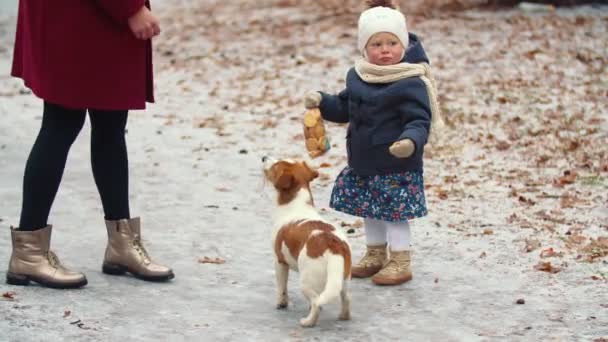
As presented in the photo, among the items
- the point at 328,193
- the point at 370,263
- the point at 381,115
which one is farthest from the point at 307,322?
the point at 328,193

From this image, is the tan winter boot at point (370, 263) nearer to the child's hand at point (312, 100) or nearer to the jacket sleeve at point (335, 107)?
the jacket sleeve at point (335, 107)

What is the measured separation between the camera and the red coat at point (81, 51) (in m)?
4.27

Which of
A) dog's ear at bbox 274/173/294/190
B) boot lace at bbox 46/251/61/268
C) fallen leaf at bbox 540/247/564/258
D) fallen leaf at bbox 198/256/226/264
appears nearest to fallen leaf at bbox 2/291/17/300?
boot lace at bbox 46/251/61/268

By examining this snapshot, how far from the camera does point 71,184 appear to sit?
6.98m

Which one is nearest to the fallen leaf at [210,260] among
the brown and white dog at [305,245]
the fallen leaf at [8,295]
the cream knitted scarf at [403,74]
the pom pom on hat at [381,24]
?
the brown and white dog at [305,245]

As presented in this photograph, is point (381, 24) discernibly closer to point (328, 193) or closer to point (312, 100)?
point (312, 100)

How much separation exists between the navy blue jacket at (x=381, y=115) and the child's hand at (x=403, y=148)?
0.37 feet

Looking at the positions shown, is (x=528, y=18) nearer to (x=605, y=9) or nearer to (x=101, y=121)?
(x=605, y=9)

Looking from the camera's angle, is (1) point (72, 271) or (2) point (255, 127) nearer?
(1) point (72, 271)

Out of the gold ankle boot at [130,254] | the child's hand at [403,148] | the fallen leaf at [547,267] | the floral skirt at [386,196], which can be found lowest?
the fallen leaf at [547,267]

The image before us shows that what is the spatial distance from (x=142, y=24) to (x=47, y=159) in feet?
2.41

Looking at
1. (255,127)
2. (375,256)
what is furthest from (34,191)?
(255,127)

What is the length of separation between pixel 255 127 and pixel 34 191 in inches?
192

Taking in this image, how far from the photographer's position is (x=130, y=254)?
473 cm
